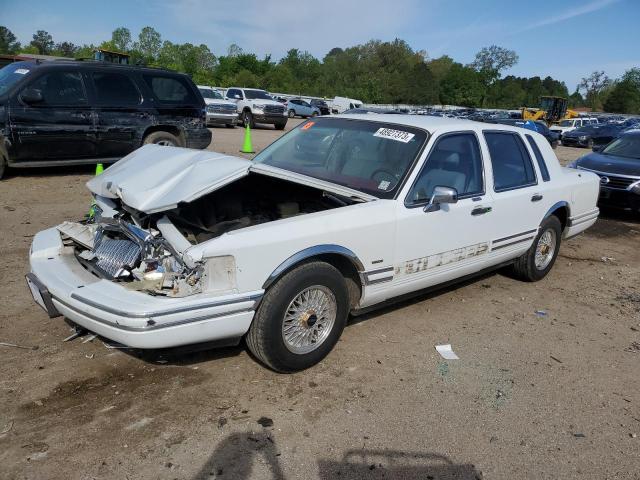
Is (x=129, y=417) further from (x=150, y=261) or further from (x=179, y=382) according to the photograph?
(x=150, y=261)

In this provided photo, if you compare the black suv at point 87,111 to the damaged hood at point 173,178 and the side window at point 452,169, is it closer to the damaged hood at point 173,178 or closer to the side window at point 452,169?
the damaged hood at point 173,178

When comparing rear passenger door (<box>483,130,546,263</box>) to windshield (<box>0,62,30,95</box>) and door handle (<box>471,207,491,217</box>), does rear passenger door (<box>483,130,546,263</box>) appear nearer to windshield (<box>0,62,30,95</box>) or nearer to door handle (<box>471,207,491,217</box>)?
door handle (<box>471,207,491,217</box>)

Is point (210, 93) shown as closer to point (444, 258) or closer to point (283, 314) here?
point (444, 258)

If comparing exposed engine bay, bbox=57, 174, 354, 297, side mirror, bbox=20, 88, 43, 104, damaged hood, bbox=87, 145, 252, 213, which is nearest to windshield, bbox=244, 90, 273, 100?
side mirror, bbox=20, 88, 43, 104

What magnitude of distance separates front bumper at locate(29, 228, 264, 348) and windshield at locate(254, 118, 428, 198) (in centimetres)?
148

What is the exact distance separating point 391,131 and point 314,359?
6.52 ft

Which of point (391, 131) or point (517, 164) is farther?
point (517, 164)

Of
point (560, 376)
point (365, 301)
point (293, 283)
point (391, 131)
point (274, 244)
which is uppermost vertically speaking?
point (391, 131)

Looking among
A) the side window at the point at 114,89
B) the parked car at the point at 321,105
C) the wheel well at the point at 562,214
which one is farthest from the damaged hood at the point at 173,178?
the parked car at the point at 321,105

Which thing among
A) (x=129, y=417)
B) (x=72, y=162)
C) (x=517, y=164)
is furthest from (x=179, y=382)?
(x=72, y=162)

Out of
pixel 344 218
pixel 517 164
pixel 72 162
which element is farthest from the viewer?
pixel 72 162

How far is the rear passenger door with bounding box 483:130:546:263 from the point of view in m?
4.67

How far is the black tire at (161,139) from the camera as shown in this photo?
934 centimetres

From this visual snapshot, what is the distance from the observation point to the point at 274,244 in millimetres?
3061
